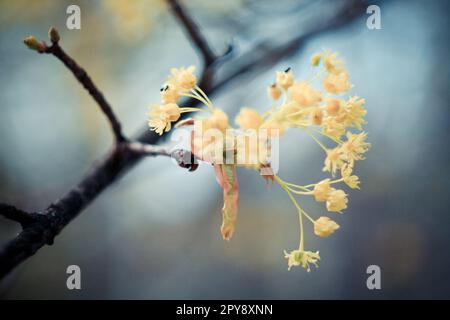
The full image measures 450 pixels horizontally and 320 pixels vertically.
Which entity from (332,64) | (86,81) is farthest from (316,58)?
(86,81)

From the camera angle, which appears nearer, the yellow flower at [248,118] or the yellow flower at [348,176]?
the yellow flower at [248,118]

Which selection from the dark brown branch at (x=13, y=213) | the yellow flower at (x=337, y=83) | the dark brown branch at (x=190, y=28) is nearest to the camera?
the dark brown branch at (x=13, y=213)

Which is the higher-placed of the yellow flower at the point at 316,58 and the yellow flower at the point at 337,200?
the yellow flower at the point at 316,58

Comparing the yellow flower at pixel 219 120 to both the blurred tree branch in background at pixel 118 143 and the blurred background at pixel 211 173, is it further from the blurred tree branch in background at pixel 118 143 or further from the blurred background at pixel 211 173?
the blurred background at pixel 211 173

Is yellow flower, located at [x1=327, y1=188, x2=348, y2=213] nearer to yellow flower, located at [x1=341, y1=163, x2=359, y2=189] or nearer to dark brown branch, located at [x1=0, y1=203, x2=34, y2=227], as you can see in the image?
yellow flower, located at [x1=341, y1=163, x2=359, y2=189]

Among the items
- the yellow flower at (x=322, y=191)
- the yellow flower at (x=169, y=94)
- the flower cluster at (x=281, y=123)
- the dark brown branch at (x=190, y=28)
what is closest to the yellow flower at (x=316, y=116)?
the flower cluster at (x=281, y=123)
